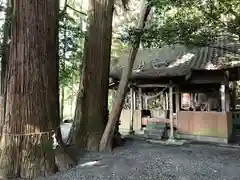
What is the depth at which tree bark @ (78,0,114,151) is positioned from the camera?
27.6 feet

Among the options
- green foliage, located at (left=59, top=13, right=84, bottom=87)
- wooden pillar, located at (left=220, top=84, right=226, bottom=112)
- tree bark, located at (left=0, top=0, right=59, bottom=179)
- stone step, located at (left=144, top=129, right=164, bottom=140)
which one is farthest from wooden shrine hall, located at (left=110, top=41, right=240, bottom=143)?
tree bark, located at (left=0, top=0, right=59, bottom=179)

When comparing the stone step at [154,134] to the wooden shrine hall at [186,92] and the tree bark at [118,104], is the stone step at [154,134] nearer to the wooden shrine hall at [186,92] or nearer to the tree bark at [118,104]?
the wooden shrine hall at [186,92]

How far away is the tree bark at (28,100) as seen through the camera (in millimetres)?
5500

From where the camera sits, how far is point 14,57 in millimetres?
5676

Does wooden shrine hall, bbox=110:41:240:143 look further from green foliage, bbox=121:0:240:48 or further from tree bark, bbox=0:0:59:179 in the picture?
tree bark, bbox=0:0:59:179

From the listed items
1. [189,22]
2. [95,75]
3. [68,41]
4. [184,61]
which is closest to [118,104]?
[95,75]

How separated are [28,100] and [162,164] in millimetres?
3310

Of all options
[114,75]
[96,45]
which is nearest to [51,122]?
[96,45]

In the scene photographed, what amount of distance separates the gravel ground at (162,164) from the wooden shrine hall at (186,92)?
1.43 m

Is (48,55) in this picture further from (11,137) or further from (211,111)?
(211,111)

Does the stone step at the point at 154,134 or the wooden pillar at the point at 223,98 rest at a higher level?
the wooden pillar at the point at 223,98

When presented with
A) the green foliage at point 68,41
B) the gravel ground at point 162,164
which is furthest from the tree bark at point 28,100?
the green foliage at point 68,41

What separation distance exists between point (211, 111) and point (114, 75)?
4031mm

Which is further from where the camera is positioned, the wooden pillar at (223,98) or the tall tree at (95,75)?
the wooden pillar at (223,98)
